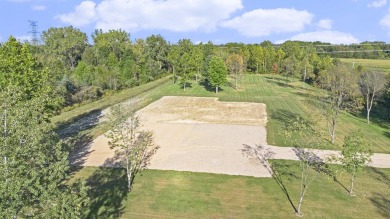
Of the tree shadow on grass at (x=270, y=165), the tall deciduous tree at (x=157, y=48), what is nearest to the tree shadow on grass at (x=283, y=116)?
the tree shadow on grass at (x=270, y=165)

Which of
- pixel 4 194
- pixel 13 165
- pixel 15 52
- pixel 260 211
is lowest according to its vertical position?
pixel 260 211

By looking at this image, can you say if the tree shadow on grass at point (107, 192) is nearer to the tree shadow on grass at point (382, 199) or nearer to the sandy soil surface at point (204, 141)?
the sandy soil surface at point (204, 141)

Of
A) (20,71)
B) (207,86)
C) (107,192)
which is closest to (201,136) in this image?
(107,192)

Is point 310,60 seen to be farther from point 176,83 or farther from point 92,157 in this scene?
point 92,157

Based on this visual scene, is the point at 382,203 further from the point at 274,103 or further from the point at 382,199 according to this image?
the point at 274,103

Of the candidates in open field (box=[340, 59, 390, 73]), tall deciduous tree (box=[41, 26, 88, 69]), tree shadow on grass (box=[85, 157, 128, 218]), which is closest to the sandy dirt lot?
tree shadow on grass (box=[85, 157, 128, 218])

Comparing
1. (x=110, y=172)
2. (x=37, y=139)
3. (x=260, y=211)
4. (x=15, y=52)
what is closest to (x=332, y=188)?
(x=260, y=211)
